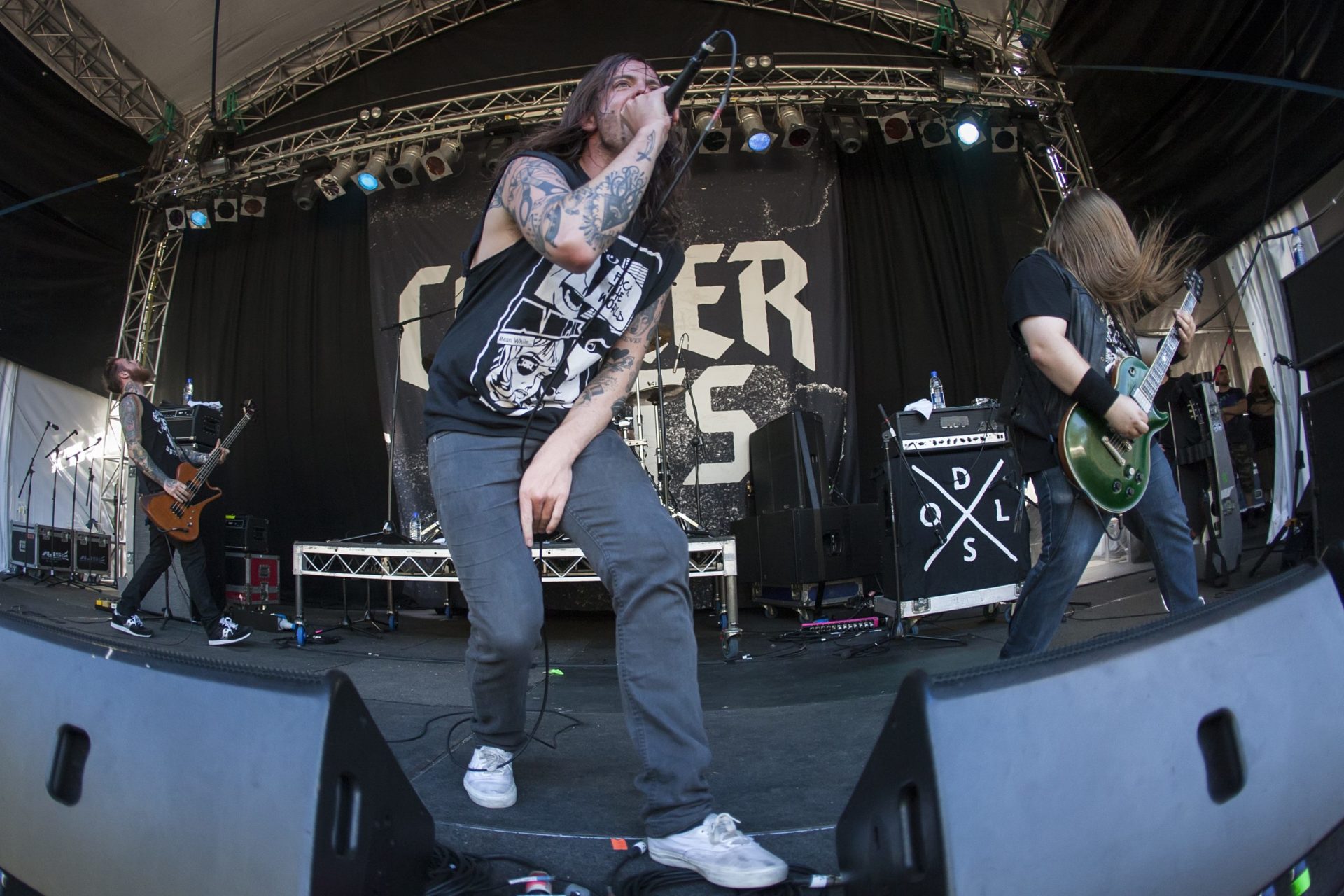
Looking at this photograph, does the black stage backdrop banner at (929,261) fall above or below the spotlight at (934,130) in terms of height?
below

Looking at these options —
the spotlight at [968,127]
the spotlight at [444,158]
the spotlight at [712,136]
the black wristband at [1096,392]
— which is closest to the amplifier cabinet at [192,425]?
the spotlight at [444,158]

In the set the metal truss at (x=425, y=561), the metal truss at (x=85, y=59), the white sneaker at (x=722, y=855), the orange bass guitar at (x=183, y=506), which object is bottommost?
the white sneaker at (x=722, y=855)

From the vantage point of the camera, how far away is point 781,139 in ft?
24.1

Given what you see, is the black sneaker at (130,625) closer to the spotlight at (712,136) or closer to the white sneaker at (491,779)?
the white sneaker at (491,779)

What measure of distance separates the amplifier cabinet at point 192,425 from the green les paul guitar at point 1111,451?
6.54m

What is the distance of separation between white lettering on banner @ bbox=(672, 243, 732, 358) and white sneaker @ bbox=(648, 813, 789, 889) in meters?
5.93


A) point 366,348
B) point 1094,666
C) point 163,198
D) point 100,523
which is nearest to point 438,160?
point 366,348

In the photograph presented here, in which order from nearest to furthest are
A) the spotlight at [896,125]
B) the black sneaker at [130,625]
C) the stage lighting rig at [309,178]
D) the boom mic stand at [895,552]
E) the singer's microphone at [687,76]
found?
the singer's microphone at [687,76], the boom mic stand at [895,552], the black sneaker at [130,625], the spotlight at [896,125], the stage lighting rig at [309,178]

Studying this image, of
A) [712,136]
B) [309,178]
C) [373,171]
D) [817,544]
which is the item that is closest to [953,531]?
[817,544]

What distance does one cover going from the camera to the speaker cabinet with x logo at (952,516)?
4215mm

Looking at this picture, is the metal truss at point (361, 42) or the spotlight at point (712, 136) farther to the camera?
the metal truss at point (361, 42)

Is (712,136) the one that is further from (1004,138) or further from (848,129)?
(1004,138)

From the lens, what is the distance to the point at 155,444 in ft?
17.8

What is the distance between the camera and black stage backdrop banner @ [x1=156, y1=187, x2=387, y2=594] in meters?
7.57
